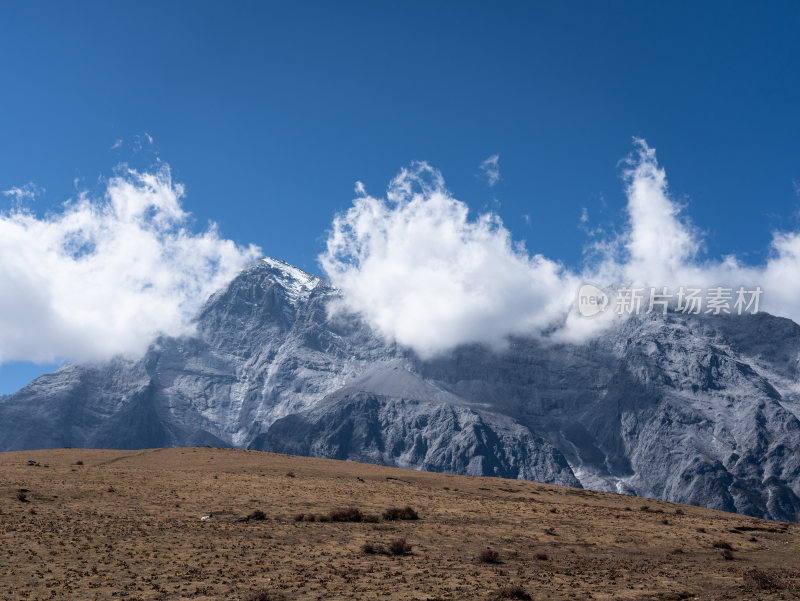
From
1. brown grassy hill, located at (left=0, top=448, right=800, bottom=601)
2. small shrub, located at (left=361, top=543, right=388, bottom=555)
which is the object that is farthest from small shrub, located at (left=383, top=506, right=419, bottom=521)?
small shrub, located at (left=361, top=543, right=388, bottom=555)

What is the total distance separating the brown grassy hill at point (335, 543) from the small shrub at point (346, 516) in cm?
19

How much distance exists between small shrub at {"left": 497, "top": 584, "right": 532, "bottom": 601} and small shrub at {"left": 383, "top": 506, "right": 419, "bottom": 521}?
29595 mm

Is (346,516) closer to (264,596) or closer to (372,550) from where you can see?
(372,550)

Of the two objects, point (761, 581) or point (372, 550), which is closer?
point (761, 581)

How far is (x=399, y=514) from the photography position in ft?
232

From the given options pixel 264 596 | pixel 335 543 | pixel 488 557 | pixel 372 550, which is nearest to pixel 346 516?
pixel 335 543

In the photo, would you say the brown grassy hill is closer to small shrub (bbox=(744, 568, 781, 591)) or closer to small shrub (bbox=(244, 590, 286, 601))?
small shrub (bbox=(744, 568, 781, 591))

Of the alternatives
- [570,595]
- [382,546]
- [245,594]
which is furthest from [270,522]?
[570,595]

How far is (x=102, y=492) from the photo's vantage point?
74.6m

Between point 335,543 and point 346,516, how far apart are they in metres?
11.6

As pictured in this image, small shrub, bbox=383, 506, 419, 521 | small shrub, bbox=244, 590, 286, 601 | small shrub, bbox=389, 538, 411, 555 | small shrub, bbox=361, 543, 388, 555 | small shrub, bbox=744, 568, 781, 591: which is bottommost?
small shrub, bbox=244, 590, 286, 601

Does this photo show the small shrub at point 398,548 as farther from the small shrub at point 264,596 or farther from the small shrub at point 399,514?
the small shrub at point 399,514

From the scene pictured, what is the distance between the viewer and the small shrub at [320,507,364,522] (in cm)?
6662

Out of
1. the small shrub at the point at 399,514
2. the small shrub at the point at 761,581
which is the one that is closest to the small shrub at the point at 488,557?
the small shrub at the point at 761,581
